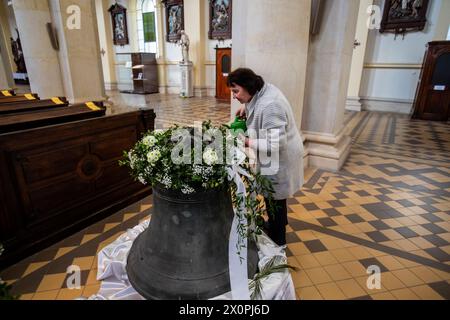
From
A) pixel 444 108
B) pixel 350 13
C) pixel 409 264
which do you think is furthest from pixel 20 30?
pixel 444 108

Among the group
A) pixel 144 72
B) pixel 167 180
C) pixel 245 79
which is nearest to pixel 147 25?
pixel 144 72

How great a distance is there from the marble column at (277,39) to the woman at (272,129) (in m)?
1.34

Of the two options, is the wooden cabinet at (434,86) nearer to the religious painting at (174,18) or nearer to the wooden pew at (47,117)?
the wooden pew at (47,117)

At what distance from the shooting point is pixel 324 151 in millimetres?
4324

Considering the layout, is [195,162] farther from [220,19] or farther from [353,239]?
[220,19]

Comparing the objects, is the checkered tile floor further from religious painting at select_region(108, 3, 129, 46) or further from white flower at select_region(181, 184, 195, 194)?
religious painting at select_region(108, 3, 129, 46)

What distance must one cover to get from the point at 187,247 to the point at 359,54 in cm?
937

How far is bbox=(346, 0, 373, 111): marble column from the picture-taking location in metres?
8.63

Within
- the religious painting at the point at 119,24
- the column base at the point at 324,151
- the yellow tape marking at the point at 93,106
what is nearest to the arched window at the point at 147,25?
the religious painting at the point at 119,24

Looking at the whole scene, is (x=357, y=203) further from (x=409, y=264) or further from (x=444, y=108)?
(x=444, y=108)

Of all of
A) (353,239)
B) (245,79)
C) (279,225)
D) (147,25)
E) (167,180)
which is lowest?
(353,239)

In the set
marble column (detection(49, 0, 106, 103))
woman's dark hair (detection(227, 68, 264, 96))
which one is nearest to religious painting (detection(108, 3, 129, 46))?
marble column (detection(49, 0, 106, 103))

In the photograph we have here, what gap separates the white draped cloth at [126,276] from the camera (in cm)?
174
